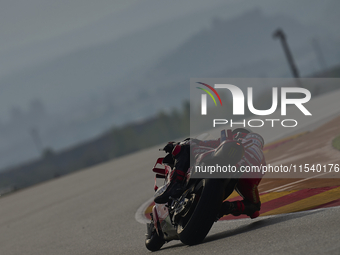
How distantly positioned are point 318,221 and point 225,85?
2375 millimetres

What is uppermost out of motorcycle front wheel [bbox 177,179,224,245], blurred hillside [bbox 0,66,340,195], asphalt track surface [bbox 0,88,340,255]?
motorcycle front wheel [bbox 177,179,224,245]

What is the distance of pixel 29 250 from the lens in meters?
8.56

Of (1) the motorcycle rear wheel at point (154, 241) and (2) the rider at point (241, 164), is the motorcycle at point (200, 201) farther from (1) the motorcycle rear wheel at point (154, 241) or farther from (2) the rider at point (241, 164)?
(1) the motorcycle rear wheel at point (154, 241)

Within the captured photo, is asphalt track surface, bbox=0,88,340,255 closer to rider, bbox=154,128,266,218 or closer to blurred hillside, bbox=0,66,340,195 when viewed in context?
rider, bbox=154,128,266,218

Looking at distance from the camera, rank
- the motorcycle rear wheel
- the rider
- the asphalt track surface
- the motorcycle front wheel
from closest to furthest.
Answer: the asphalt track surface
the motorcycle front wheel
the rider
the motorcycle rear wheel

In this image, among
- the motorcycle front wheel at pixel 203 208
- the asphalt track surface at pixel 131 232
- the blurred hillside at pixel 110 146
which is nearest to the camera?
the asphalt track surface at pixel 131 232

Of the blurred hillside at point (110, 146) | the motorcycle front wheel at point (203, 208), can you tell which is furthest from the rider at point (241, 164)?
the blurred hillside at point (110, 146)

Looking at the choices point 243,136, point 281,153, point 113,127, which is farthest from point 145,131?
point 243,136

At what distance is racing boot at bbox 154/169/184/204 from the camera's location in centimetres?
504

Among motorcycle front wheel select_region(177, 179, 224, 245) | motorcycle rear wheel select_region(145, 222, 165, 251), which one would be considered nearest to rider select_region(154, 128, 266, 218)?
motorcycle front wheel select_region(177, 179, 224, 245)

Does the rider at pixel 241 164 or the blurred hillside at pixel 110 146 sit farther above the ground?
the rider at pixel 241 164

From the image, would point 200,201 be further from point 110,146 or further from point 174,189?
point 110,146

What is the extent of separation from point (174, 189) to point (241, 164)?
810 mm

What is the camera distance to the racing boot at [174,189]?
5.04m
